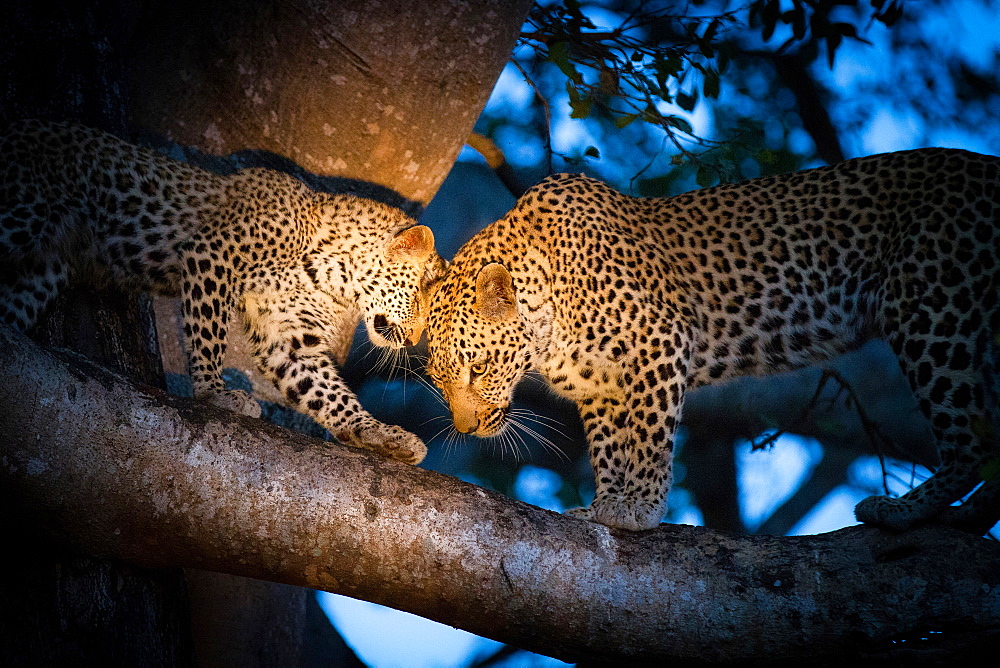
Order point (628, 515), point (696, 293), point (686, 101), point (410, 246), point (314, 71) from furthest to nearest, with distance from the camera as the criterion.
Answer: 1. point (686, 101)
2. point (314, 71)
3. point (410, 246)
4. point (696, 293)
5. point (628, 515)

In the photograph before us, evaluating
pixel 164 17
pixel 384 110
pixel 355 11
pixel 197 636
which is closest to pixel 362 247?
pixel 384 110

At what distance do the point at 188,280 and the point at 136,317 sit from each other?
45cm

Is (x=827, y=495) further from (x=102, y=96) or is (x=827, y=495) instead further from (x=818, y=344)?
(x=102, y=96)

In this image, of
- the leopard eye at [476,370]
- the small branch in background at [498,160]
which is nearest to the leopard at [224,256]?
the leopard eye at [476,370]

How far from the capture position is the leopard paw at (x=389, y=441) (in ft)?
14.5

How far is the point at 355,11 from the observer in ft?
17.7

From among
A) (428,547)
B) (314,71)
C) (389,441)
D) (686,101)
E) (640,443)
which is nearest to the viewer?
(428,547)

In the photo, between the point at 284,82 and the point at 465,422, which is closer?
the point at 465,422

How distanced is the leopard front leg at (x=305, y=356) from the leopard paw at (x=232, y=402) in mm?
622

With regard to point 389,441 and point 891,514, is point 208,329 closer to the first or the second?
point 389,441

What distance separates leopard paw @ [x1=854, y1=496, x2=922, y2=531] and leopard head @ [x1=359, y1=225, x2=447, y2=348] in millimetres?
2540

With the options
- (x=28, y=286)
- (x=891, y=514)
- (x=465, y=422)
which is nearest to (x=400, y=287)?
(x=465, y=422)

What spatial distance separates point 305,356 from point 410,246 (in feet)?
2.90

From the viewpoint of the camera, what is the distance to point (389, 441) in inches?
178
